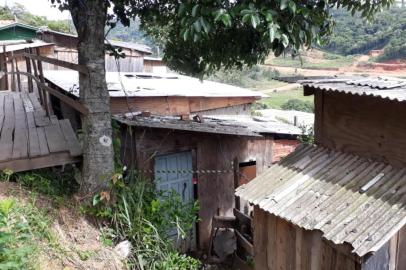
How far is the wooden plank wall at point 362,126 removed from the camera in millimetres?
4270

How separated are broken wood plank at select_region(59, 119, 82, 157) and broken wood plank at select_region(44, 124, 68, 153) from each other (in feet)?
0.23

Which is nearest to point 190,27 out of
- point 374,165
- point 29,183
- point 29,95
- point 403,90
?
point 403,90

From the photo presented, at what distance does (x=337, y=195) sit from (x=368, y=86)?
1336mm

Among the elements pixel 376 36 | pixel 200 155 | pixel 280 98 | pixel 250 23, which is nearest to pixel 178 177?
pixel 200 155

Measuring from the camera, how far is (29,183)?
5.05 meters

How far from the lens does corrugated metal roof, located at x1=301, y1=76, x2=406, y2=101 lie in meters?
3.97

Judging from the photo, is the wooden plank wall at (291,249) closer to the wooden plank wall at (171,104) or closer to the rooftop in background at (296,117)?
the wooden plank wall at (171,104)

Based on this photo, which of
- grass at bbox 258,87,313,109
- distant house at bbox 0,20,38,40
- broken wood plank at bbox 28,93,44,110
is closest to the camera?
broken wood plank at bbox 28,93,44,110

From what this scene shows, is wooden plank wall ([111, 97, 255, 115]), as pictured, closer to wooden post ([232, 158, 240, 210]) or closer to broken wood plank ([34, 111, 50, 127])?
broken wood plank ([34, 111, 50, 127])

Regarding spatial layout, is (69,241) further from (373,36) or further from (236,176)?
(373,36)

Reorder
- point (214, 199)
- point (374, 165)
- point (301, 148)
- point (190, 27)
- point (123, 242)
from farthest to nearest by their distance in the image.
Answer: point (214, 199) < point (301, 148) < point (123, 242) < point (374, 165) < point (190, 27)

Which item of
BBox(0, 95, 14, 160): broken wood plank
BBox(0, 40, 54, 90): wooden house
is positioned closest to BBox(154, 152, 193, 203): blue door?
BBox(0, 95, 14, 160): broken wood plank

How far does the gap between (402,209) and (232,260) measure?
4.98 m

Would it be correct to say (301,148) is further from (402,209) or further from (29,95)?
(29,95)
